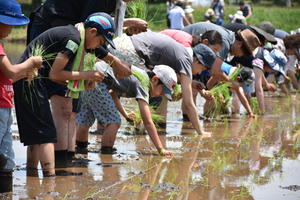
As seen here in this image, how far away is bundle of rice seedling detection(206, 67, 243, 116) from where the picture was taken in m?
10.2

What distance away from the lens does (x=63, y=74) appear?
19.6ft

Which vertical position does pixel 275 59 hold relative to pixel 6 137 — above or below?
above

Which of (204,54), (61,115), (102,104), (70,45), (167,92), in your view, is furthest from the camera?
(204,54)

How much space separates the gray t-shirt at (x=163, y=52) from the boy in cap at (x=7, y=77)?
2.65m

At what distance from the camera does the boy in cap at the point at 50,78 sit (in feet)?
19.1

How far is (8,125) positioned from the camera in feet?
17.4

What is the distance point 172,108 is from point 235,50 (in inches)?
70.7

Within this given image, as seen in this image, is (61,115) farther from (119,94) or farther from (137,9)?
(137,9)

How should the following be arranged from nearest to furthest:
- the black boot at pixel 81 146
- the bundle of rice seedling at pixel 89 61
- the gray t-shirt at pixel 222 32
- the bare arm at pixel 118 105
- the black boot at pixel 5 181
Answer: the black boot at pixel 5 181 < the bundle of rice seedling at pixel 89 61 < the black boot at pixel 81 146 < the bare arm at pixel 118 105 < the gray t-shirt at pixel 222 32

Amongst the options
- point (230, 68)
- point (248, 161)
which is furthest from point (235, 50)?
point (248, 161)

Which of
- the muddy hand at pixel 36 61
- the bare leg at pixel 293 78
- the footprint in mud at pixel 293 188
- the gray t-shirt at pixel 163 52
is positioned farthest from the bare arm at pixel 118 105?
the bare leg at pixel 293 78

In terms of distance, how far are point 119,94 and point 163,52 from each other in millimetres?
843

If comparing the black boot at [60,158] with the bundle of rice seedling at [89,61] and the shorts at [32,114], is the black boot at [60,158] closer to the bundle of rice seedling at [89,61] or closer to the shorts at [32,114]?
the shorts at [32,114]

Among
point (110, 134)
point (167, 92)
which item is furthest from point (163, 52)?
point (110, 134)
